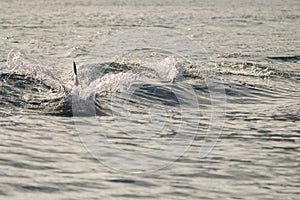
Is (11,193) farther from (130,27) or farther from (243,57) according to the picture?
(130,27)

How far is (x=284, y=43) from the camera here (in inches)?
1725

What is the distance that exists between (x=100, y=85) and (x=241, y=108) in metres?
4.96

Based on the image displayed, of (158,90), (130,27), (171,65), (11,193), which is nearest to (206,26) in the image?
(130,27)

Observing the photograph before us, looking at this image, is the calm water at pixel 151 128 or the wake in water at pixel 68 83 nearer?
the calm water at pixel 151 128

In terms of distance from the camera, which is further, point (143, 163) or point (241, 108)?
point (241, 108)

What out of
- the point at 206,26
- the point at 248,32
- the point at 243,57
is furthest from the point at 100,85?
the point at 206,26

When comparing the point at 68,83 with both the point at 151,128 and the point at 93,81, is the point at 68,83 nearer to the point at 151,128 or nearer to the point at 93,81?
the point at 93,81

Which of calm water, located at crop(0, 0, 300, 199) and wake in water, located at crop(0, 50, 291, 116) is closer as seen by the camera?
calm water, located at crop(0, 0, 300, 199)

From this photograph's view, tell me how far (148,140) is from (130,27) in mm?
45583

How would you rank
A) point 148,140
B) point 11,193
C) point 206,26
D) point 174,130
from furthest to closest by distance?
1. point 206,26
2. point 174,130
3. point 148,140
4. point 11,193

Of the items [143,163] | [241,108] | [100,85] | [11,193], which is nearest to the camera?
[11,193]

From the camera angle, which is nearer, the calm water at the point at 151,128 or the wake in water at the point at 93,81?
the calm water at the point at 151,128

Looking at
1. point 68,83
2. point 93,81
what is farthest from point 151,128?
point 93,81

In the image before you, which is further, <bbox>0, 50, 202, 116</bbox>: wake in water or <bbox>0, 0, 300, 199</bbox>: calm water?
<bbox>0, 50, 202, 116</bbox>: wake in water
